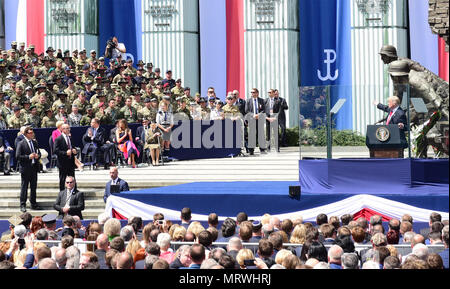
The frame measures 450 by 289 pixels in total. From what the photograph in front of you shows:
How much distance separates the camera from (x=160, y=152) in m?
22.6

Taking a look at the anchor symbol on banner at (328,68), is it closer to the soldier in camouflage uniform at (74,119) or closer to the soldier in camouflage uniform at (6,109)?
the soldier in camouflage uniform at (74,119)

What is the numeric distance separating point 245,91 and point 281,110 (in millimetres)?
3732

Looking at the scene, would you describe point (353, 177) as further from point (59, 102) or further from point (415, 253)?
point (59, 102)

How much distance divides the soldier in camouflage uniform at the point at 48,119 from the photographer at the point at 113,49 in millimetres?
6151

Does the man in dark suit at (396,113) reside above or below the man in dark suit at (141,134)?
above

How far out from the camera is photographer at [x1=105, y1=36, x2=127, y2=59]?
27773mm

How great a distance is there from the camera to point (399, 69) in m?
16.3

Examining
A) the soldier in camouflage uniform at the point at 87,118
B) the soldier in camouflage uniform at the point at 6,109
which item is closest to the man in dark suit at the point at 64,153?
the soldier in camouflage uniform at the point at 87,118

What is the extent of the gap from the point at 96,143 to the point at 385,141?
28.3 feet

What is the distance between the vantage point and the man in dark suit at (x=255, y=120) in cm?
2413

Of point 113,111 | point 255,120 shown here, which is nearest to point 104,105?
point 113,111

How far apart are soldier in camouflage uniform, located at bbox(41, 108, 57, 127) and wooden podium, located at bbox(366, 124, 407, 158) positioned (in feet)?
31.2
